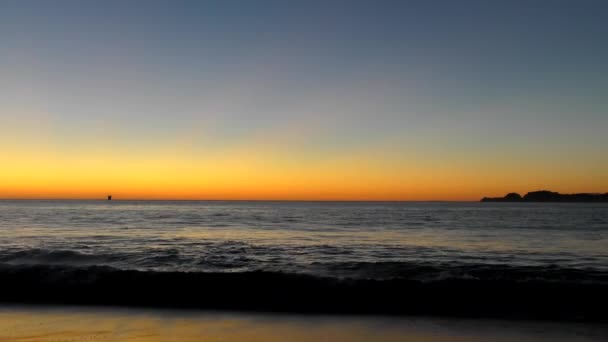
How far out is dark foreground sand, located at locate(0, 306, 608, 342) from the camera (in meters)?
7.46

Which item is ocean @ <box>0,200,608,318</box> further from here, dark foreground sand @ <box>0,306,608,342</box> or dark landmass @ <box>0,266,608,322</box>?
dark foreground sand @ <box>0,306,608,342</box>

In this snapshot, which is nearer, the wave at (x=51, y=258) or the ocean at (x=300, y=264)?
the ocean at (x=300, y=264)

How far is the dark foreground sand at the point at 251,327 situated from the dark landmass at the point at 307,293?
0.76 metres

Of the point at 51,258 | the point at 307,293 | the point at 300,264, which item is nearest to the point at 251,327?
the point at 307,293

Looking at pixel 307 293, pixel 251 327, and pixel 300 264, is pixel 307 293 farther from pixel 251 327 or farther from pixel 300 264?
pixel 300 264

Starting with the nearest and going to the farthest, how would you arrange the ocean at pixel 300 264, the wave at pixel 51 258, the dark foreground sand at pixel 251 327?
the dark foreground sand at pixel 251 327
the ocean at pixel 300 264
the wave at pixel 51 258

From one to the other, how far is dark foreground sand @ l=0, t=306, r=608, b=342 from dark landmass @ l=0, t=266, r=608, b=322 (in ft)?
2.48

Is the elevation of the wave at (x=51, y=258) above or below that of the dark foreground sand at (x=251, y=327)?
above

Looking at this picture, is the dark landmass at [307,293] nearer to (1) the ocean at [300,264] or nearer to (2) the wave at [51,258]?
(1) the ocean at [300,264]

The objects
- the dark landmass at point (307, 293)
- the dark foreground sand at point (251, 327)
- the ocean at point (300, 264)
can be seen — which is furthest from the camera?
the ocean at point (300, 264)

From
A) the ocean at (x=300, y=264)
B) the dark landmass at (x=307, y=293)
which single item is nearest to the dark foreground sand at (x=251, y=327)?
the dark landmass at (x=307, y=293)

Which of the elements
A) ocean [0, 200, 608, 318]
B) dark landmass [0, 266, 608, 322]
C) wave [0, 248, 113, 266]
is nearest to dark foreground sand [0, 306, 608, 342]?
dark landmass [0, 266, 608, 322]

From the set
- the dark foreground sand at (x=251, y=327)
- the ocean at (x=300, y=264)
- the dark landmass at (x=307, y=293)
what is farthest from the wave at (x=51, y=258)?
the dark foreground sand at (x=251, y=327)

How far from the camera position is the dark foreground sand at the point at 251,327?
746cm
